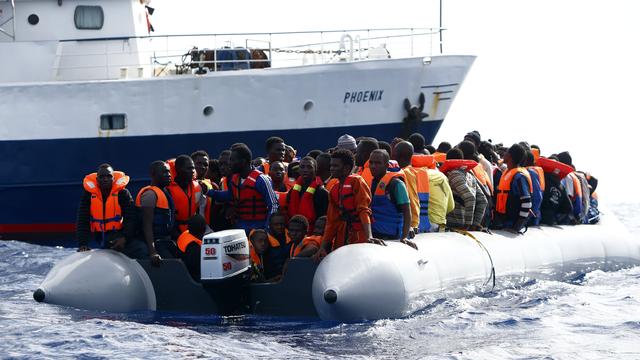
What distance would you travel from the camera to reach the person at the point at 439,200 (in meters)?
14.0

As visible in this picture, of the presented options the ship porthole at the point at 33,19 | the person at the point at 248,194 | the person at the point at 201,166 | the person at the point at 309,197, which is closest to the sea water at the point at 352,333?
the person at the point at 248,194

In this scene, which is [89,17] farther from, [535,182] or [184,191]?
[184,191]

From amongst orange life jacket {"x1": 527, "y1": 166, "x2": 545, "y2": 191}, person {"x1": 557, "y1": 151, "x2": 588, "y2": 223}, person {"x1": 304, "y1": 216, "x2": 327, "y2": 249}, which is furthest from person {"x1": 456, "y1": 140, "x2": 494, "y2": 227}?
person {"x1": 304, "y1": 216, "x2": 327, "y2": 249}

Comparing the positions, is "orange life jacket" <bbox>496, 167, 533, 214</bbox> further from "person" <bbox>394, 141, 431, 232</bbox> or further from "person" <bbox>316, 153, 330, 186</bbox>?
"person" <bbox>316, 153, 330, 186</bbox>

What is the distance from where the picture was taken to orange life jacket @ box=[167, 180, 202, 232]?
1302 cm

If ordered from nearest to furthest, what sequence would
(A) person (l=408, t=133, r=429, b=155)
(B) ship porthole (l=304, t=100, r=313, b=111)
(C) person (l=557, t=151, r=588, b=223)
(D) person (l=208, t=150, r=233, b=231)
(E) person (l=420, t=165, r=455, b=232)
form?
(D) person (l=208, t=150, r=233, b=231), (E) person (l=420, t=165, r=455, b=232), (A) person (l=408, t=133, r=429, b=155), (C) person (l=557, t=151, r=588, b=223), (B) ship porthole (l=304, t=100, r=313, b=111)

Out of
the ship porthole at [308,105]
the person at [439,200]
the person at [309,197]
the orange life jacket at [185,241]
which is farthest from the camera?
the ship porthole at [308,105]

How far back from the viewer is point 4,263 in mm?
19500

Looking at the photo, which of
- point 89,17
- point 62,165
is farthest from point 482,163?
point 89,17

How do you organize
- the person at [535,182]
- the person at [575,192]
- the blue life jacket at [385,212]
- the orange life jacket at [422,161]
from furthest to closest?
1. the person at [575,192]
2. the person at [535,182]
3. the orange life jacket at [422,161]
4. the blue life jacket at [385,212]

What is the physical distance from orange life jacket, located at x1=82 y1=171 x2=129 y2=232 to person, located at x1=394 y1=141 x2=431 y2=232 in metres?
3.22

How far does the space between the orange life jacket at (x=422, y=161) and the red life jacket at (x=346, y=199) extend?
1729 millimetres

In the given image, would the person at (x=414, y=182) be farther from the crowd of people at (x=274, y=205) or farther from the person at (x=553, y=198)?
the person at (x=553, y=198)

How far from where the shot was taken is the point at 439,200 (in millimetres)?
14164
